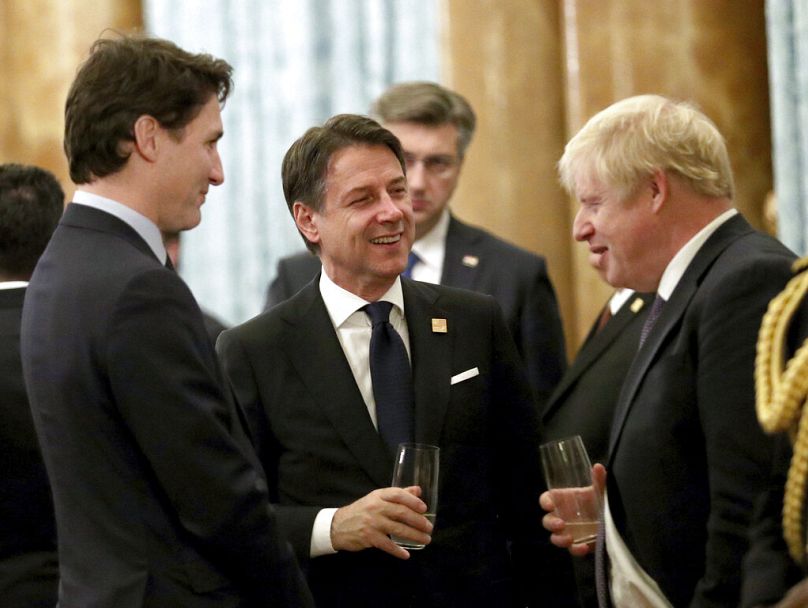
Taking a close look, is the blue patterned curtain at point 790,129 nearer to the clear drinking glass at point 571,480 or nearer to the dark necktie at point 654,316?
the dark necktie at point 654,316

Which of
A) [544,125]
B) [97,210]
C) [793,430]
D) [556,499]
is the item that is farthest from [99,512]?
[544,125]

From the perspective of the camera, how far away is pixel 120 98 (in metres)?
2.61

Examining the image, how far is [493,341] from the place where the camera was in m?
3.37

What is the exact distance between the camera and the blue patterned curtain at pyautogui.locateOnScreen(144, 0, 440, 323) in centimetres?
687

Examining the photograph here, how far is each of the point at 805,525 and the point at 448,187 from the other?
8.95 ft

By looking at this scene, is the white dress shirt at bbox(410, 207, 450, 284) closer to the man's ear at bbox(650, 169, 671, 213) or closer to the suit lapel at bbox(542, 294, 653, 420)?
the suit lapel at bbox(542, 294, 653, 420)

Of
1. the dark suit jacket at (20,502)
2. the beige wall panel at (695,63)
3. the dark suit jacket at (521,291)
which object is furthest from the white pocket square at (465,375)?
the beige wall panel at (695,63)

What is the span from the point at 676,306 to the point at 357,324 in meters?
0.85

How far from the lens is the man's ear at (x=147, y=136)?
2.61 m

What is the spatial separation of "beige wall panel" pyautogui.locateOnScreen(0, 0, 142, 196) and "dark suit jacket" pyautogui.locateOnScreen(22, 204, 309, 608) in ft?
11.7

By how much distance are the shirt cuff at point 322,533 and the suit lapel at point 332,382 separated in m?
0.15

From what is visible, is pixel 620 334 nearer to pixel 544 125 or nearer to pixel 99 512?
pixel 544 125

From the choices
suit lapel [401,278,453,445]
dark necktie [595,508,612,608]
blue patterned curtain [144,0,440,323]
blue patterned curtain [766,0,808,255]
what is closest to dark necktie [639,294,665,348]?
dark necktie [595,508,612,608]

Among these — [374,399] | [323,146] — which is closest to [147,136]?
[323,146]
